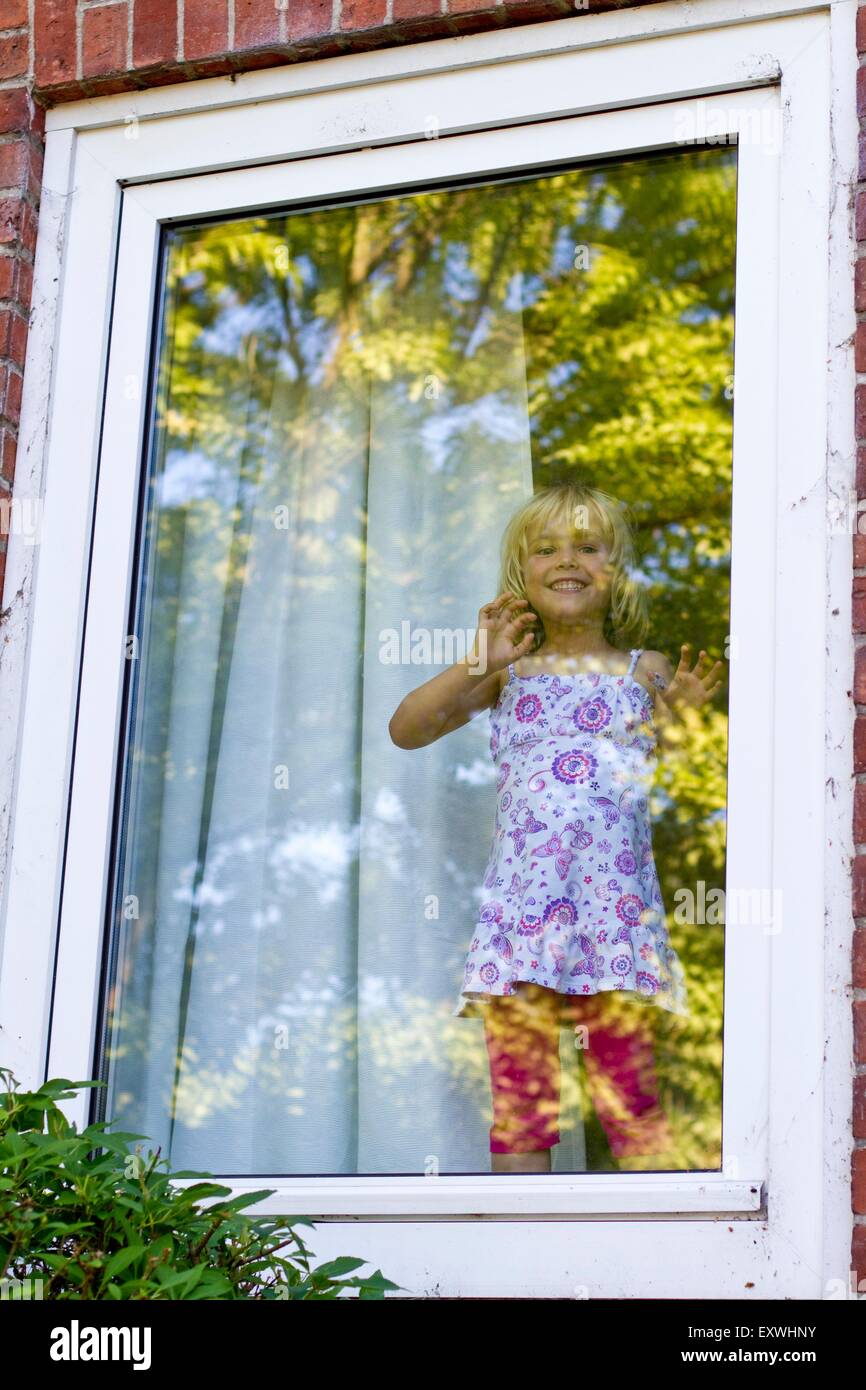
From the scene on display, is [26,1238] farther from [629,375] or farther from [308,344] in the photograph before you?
[629,375]

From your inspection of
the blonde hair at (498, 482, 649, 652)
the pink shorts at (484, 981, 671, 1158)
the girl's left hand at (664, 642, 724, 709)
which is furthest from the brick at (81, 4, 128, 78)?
the pink shorts at (484, 981, 671, 1158)

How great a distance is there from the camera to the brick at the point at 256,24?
10.7 feet

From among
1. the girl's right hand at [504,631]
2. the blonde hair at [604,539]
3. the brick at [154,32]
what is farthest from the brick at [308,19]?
the girl's right hand at [504,631]

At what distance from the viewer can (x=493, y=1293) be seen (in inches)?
102

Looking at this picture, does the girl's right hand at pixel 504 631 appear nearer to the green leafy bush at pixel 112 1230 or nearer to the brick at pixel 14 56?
the brick at pixel 14 56

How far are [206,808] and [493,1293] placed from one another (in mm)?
1064

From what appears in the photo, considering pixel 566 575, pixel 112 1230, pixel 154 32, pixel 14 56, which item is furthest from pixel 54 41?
pixel 112 1230

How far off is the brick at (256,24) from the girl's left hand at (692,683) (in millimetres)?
1277

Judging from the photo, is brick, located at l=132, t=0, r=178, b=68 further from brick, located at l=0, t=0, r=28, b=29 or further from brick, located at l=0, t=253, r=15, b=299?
brick, located at l=0, t=253, r=15, b=299

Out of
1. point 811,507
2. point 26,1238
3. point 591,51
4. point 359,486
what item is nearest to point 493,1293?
point 26,1238

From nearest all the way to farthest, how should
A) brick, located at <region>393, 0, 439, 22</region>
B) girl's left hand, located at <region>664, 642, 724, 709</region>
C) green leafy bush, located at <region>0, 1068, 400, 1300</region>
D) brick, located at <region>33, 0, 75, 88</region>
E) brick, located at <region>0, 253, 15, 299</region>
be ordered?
green leafy bush, located at <region>0, 1068, 400, 1300</region> → girl's left hand, located at <region>664, 642, 724, 709</region> → brick, located at <region>393, 0, 439, 22</region> → brick, located at <region>0, 253, 15, 299</region> → brick, located at <region>33, 0, 75, 88</region>

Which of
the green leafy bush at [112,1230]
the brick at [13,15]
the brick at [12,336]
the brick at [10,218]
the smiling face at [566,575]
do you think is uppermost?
the brick at [13,15]

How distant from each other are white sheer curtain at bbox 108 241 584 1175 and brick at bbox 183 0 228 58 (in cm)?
61

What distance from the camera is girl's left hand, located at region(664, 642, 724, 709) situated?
10.0ft
